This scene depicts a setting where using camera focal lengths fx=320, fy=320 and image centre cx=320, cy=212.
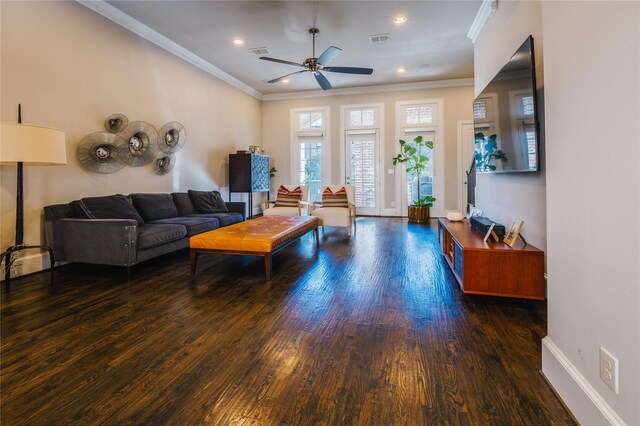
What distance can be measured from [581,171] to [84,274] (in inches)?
164

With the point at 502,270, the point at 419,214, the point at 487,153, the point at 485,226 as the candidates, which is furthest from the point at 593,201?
the point at 419,214

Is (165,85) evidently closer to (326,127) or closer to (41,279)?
(41,279)

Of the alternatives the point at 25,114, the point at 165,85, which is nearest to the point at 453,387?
the point at 25,114

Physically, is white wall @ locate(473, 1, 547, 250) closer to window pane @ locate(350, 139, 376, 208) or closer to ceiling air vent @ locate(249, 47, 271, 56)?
ceiling air vent @ locate(249, 47, 271, 56)

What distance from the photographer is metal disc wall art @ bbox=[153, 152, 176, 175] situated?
16.7 feet

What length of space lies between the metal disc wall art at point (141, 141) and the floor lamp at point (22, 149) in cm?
154

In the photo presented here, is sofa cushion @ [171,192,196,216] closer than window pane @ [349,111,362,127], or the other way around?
sofa cushion @ [171,192,196,216]

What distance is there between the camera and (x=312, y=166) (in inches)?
330

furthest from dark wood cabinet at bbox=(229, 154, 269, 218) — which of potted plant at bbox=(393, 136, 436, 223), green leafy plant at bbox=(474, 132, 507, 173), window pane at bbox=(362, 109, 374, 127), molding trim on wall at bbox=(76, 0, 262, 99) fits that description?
green leafy plant at bbox=(474, 132, 507, 173)

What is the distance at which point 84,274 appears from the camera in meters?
3.38

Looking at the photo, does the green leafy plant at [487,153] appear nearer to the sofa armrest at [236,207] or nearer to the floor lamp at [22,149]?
the sofa armrest at [236,207]

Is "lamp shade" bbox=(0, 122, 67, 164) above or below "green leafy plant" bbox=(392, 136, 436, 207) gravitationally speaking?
below

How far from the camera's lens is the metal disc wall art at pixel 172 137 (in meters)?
5.11

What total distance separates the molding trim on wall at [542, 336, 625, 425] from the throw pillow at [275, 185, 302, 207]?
181 inches
